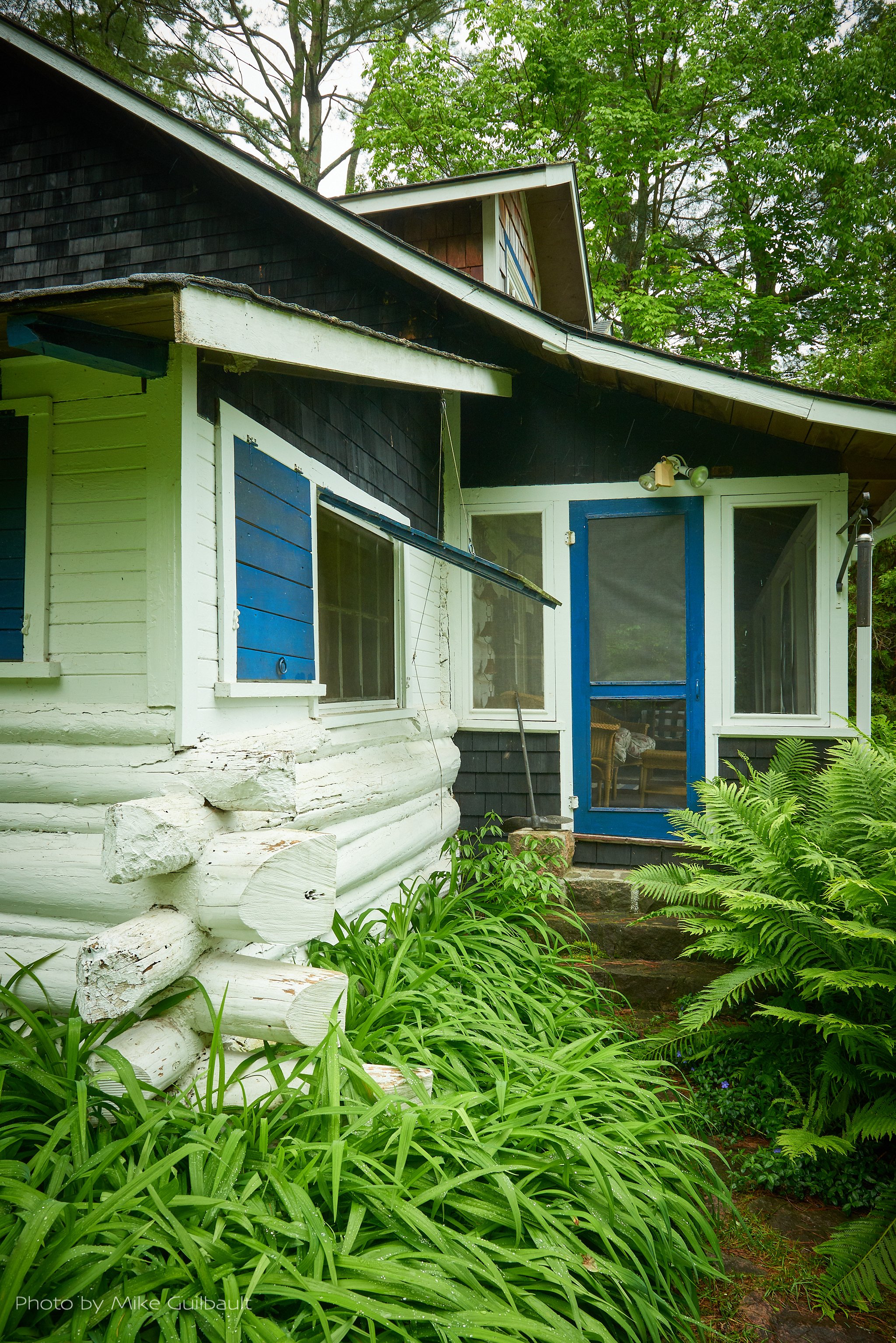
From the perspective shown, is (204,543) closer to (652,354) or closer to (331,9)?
(652,354)

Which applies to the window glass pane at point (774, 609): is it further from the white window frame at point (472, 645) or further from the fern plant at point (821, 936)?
the white window frame at point (472, 645)

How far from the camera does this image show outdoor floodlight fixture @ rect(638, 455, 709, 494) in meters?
4.77

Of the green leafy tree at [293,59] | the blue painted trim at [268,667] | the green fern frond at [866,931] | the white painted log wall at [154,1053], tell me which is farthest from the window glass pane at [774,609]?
the green leafy tree at [293,59]

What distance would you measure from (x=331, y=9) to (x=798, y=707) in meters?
14.1

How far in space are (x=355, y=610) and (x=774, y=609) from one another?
257 centimetres

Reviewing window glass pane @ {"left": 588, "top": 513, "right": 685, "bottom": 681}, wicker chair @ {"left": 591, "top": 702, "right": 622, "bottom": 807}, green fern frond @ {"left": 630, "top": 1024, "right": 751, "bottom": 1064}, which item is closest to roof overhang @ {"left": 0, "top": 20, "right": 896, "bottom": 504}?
window glass pane @ {"left": 588, "top": 513, "right": 685, "bottom": 681}

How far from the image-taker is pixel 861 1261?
7.75 feet

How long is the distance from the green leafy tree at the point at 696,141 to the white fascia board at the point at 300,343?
8.85 metres

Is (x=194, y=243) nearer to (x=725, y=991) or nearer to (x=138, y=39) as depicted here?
(x=725, y=991)

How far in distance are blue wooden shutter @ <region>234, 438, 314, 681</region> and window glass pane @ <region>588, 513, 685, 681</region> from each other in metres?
2.24

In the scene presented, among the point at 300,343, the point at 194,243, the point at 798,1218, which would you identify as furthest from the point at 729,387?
the point at 798,1218

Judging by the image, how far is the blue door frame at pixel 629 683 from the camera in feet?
16.0

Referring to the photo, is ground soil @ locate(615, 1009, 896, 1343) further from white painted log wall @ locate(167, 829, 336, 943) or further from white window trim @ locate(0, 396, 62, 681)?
white window trim @ locate(0, 396, 62, 681)

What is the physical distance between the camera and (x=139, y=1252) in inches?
59.2
